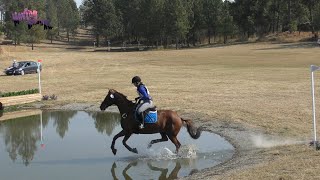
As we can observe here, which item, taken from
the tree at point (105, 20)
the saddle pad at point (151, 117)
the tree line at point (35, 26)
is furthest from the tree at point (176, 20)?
the saddle pad at point (151, 117)

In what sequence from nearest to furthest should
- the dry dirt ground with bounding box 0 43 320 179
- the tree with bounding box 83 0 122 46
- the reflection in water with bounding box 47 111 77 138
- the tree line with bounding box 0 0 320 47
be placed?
the dry dirt ground with bounding box 0 43 320 179 < the reflection in water with bounding box 47 111 77 138 < the tree line with bounding box 0 0 320 47 < the tree with bounding box 83 0 122 46

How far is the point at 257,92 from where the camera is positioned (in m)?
30.6

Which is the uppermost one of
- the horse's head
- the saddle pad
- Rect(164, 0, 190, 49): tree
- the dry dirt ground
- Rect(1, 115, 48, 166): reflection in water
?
Rect(164, 0, 190, 49): tree

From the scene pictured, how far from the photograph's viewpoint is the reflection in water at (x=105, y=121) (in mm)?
21938

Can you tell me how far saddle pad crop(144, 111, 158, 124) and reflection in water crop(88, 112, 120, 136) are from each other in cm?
597

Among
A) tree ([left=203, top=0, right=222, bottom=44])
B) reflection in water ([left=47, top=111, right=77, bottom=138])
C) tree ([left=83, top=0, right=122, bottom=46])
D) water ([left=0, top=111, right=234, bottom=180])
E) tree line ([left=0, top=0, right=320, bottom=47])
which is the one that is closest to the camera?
water ([left=0, top=111, right=234, bottom=180])

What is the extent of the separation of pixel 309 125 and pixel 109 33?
111096 millimetres

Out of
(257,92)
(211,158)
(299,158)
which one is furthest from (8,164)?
(257,92)

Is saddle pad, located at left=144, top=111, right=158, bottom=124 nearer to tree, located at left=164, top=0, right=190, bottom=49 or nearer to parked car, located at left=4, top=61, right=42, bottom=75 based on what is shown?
parked car, located at left=4, top=61, right=42, bottom=75

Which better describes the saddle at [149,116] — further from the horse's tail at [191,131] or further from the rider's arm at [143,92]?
the horse's tail at [191,131]

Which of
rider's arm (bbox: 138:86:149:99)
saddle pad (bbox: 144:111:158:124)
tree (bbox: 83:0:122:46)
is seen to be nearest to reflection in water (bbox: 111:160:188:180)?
saddle pad (bbox: 144:111:158:124)

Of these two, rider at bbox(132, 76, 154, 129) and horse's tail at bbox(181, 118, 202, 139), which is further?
horse's tail at bbox(181, 118, 202, 139)

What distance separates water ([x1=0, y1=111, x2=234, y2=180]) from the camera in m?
A: 14.0

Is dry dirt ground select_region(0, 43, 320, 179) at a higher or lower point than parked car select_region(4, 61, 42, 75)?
lower
